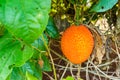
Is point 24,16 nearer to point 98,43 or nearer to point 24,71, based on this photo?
point 24,71

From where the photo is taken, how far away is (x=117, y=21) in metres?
0.94

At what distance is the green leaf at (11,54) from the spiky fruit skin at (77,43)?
0.15 meters

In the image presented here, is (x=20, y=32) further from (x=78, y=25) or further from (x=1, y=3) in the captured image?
(x=78, y=25)

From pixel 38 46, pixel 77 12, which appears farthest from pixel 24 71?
pixel 77 12

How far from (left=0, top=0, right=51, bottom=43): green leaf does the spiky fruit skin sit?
0.23 m

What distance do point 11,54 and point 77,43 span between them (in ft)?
0.61

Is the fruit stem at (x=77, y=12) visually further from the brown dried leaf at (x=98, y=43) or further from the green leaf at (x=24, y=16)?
the green leaf at (x=24, y=16)

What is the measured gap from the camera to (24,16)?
0.58 metres

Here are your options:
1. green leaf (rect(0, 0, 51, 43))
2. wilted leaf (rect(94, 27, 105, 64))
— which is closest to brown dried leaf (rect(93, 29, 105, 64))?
wilted leaf (rect(94, 27, 105, 64))

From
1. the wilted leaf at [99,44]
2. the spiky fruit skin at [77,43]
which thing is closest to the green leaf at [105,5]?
the spiky fruit skin at [77,43]

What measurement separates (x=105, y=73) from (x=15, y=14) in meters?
0.57

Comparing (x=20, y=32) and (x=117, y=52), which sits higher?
(x=20, y=32)

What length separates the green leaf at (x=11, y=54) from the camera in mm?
677

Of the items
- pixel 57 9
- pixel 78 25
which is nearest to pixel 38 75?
pixel 78 25
